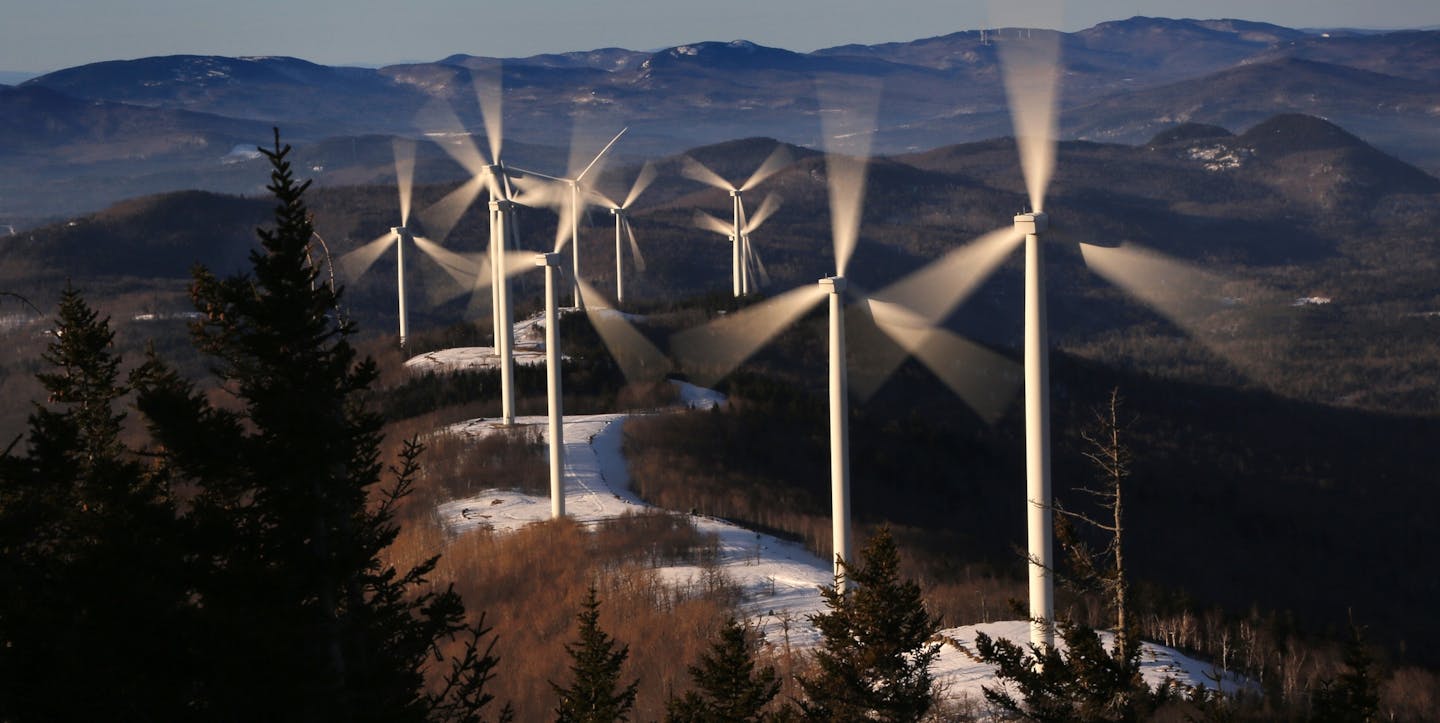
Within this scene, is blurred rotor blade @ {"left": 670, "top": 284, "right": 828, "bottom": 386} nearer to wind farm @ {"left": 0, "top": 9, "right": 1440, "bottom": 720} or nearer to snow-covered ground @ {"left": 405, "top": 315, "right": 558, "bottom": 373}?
wind farm @ {"left": 0, "top": 9, "right": 1440, "bottom": 720}

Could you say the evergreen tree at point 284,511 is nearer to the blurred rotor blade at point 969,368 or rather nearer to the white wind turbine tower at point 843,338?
the white wind turbine tower at point 843,338

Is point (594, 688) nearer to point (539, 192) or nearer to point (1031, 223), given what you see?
point (1031, 223)

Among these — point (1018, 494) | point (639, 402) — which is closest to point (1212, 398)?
point (1018, 494)

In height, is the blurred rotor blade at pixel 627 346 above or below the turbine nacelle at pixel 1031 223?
below

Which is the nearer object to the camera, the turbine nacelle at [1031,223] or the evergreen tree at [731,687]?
the evergreen tree at [731,687]

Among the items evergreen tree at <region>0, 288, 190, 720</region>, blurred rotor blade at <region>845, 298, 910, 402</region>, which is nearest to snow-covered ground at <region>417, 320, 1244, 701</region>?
evergreen tree at <region>0, 288, 190, 720</region>

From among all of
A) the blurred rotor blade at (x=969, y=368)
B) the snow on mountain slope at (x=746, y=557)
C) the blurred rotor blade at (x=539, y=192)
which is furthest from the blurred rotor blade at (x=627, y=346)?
the blurred rotor blade at (x=969, y=368)
